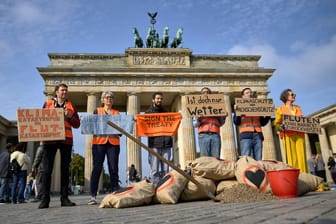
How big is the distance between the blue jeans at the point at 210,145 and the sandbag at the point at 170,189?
5.91ft

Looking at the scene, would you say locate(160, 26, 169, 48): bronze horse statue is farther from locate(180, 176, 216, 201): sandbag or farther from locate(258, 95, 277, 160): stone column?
locate(180, 176, 216, 201): sandbag

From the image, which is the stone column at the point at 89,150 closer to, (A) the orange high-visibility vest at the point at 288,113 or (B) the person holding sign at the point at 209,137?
(B) the person holding sign at the point at 209,137

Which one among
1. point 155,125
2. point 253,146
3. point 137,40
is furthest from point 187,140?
point 155,125

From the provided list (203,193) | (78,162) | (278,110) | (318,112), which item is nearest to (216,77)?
(318,112)

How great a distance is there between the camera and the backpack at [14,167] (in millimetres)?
9117

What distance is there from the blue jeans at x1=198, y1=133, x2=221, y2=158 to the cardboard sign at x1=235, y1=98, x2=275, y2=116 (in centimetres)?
91

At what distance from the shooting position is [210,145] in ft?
21.8

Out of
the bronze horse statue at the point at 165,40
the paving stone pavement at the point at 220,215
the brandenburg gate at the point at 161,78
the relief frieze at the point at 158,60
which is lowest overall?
the paving stone pavement at the point at 220,215

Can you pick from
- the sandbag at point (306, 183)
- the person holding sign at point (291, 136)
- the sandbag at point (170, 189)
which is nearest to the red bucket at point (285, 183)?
the sandbag at point (306, 183)

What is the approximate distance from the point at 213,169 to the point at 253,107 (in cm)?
262

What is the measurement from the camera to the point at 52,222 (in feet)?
9.58

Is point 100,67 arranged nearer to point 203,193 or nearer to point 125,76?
point 125,76

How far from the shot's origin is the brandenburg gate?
951 inches

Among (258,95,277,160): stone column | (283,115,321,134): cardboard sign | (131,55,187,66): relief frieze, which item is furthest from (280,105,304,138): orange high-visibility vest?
(131,55,187,66): relief frieze
